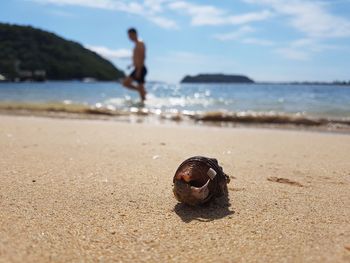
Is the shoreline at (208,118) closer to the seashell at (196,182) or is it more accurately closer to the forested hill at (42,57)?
the seashell at (196,182)

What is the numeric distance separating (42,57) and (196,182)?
76.2 metres

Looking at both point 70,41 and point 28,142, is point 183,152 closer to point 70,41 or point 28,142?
point 28,142

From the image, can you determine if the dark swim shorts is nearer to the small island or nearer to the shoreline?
the shoreline

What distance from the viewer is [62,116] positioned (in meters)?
8.19

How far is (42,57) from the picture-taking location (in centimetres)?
7319

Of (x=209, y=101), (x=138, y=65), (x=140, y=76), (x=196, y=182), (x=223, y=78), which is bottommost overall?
(x=209, y=101)

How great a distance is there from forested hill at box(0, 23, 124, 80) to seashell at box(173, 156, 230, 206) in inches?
2264

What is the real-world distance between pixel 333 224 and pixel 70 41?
92720mm

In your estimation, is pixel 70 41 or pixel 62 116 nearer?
pixel 62 116

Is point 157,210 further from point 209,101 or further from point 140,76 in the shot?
point 209,101

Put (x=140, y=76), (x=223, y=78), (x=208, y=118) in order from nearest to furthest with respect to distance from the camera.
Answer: (x=208, y=118), (x=140, y=76), (x=223, y=78)

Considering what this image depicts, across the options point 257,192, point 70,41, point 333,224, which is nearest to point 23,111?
point 257,192

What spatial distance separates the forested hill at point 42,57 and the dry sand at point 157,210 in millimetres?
56331

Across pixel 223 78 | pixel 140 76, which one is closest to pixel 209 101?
pixel 140 76
